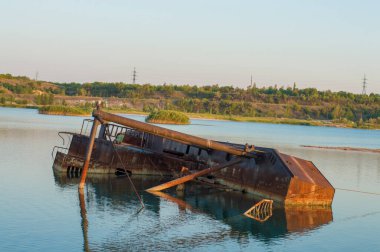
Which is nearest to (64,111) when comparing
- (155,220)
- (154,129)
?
(154,129)

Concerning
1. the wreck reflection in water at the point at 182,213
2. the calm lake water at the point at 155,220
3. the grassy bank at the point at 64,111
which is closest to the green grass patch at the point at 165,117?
the grassy bank at the point at 64,111

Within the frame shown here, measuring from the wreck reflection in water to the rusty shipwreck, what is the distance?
2.62ft

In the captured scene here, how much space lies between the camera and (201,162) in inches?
1344

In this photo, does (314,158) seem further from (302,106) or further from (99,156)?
(302,106)

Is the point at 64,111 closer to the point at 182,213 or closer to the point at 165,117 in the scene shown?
the point at 165,117

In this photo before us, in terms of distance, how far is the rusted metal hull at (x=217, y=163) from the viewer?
2870 centimetres

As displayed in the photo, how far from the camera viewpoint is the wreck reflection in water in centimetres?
2189

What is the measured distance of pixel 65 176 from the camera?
35.2m

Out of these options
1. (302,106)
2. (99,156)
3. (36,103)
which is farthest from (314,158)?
(302,106)

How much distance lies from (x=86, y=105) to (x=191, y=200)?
413 feet

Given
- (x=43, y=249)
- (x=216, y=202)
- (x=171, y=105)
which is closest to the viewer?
(x=43, y=249)

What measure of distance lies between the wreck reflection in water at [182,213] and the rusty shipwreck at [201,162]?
798 millimetres

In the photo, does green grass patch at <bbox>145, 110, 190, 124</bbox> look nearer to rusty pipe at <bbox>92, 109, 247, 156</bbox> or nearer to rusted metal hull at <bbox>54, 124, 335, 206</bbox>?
rusted metal hull at <bbox>54, 124, 335, 206</bbox>

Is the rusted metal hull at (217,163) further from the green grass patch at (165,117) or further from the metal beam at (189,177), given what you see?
the green grass patch at (165,117)
